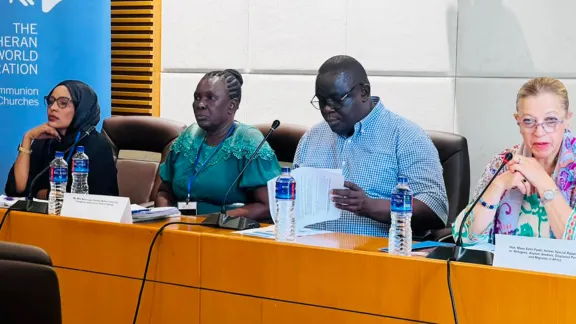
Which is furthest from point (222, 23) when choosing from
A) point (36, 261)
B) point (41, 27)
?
point (36, 261)

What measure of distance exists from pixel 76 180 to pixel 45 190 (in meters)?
0.43

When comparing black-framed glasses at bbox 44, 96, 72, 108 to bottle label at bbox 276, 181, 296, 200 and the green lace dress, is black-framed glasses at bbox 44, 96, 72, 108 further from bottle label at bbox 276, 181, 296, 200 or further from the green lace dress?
bottle label at bbox 276, 181, 296, 200

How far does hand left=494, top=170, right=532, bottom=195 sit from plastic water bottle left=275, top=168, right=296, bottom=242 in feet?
1.97

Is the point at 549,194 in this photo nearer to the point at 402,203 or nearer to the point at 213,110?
the point at 402,203

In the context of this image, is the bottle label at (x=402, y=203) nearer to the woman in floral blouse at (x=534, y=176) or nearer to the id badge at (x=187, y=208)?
the woman in floral blouse at (x=534, y=176)

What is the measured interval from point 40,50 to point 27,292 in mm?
3217

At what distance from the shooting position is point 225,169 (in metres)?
3.49

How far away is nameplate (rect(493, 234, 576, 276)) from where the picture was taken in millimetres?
1916

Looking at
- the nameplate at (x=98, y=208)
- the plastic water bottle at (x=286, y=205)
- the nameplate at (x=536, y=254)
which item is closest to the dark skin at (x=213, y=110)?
the nameplate at (x=98, y=208)

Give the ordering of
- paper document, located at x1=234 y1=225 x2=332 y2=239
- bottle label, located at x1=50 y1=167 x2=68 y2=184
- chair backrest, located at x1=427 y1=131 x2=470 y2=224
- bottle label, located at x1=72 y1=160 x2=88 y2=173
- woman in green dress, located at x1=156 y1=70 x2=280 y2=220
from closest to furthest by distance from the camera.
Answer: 1. paper document, located at x1=234 y1=225 x2=332 y2=239
2. bottle label, located at x1=50 y1=167 x2=68 y2=184
3. bottle label, located at x1=72 y1=160 x2=88 y2=173
4. chair backrest, located at x1=427 y1=131 x2=470 y2=224
5. woman in green dress, located at x1=156 y1=70 x2=280 y2=220

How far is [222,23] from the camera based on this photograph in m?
4.68

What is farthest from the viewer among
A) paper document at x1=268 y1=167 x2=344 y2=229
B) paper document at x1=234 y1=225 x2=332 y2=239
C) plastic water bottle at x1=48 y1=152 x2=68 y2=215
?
plastic water bottle at x1=48 y1=152 x2=68 y2=215

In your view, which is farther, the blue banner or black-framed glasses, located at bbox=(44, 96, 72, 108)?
the blue banner

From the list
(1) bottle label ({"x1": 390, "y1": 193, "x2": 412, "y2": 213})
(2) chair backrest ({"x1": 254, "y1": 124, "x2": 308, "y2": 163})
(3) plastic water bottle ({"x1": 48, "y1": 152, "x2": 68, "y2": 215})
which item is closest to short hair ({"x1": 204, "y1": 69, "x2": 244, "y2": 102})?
(2) chair backrest ({"x1": 254, "y1": 124, "x2": 308, "y2": 163})
